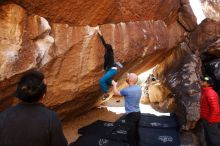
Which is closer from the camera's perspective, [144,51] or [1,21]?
[1,21]

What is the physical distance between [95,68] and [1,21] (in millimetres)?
1917

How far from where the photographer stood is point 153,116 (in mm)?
8031

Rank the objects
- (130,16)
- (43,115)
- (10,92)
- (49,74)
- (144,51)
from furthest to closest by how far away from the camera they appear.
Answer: (144,51)
(130,16)
(49,74)
(10,92)
(43,115)

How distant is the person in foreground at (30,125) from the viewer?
193cm

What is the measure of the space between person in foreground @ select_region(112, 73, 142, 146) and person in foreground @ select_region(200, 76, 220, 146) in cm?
132

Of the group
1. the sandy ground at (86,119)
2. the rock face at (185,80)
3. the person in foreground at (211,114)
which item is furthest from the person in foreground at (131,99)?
the rock face at (185,80)

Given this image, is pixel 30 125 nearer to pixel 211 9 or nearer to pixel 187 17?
pixel 187 17

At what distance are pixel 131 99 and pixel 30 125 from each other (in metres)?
2.98

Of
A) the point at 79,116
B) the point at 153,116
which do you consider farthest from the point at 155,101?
the point at 79,116

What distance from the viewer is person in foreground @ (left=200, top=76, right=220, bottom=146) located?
16.9 ft

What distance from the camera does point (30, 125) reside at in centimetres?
193

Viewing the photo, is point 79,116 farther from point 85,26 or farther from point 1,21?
point 1,21

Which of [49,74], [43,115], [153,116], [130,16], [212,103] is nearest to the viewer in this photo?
[43,115]

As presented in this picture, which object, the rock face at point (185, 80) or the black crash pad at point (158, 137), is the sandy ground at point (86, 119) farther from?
the rock face at point (185, 80)
